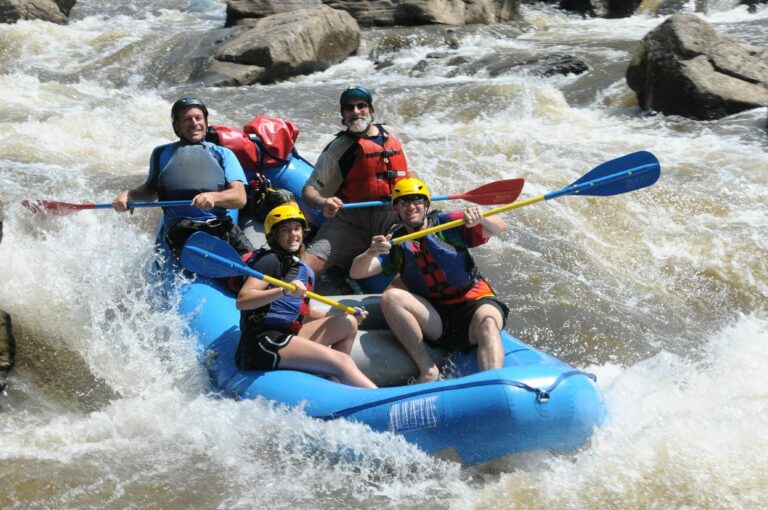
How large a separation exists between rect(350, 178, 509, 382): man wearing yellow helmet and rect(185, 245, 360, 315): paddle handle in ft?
0.66

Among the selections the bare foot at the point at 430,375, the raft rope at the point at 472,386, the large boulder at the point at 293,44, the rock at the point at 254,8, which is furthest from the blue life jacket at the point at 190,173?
the rock at the point at 254,8

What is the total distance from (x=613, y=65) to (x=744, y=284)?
5702 mm

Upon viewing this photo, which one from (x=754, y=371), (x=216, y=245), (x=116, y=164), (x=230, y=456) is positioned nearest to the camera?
(x=230, y=456)

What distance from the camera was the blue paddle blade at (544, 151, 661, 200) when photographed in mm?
4559

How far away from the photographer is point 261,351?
3.96 metres

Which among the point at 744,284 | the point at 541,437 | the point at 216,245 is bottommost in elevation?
the point at 744,284

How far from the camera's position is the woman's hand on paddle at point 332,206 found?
4.77 m

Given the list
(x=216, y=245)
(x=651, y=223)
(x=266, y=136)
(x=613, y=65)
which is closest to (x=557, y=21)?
(x=613, y=65)

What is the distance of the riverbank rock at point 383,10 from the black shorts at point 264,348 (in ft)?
33.2

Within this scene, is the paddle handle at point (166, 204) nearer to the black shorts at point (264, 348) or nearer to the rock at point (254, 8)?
the black shorts at point (264, 348)

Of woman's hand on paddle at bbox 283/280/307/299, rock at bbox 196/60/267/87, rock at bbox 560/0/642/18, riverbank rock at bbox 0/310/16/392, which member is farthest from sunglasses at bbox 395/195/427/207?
rock at bbox 560/0/642/18

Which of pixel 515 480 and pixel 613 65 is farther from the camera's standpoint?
pixel 613 65

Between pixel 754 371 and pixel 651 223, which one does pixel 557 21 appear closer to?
pixel 651 223

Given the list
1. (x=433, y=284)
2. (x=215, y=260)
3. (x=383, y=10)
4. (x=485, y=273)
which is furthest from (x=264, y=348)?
(x=383, y=10)
